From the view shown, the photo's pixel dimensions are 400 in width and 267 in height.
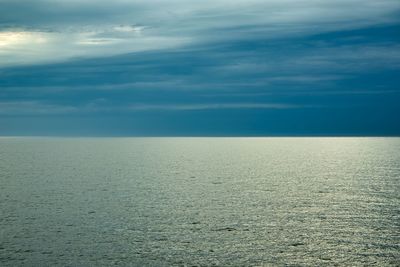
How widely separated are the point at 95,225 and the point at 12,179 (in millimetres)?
62104

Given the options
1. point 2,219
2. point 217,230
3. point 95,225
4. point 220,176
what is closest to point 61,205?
point 2,219

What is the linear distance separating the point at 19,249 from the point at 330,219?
36658 mm

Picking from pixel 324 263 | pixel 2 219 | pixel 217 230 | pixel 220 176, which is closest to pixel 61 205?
pixel 2 219

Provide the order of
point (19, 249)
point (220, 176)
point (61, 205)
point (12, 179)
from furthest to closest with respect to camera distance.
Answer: point (220, 176) < point (12, 179) < point (61, 205) < point (19, 249)

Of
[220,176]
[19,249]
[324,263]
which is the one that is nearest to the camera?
[324,263]

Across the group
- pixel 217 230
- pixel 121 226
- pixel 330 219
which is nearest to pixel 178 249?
pixel 217 230

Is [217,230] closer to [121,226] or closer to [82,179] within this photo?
[121,226]

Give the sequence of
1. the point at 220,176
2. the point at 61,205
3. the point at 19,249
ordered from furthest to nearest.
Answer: the point at 220,176, the point at 61,205, the point at 19,249

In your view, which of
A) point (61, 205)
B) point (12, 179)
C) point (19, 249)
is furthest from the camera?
point (12, 179)

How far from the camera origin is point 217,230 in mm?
53750

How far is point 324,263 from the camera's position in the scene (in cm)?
4178

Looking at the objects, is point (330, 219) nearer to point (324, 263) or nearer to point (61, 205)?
point (324, 263)

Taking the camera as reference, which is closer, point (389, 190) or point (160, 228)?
point (160, 228)

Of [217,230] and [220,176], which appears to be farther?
[220,176]
